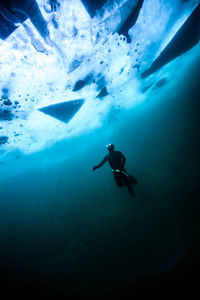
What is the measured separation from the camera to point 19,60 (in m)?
4.96

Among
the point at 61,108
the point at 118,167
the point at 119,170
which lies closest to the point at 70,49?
the point at 61,108

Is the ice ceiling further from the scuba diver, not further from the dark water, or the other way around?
the dark water

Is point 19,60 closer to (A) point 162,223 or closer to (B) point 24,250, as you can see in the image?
(A) point 162,223

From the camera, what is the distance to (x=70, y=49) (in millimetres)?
5566

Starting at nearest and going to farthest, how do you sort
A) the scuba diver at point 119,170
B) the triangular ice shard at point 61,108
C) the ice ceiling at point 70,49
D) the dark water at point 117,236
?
→ the dark water at point 117,236 → the ice ceiling at point 70,49 → the scuba diver at point 119,170 → the triangular ice shard at point 61,108

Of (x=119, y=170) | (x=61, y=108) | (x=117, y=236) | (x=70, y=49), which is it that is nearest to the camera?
(x=70, y=49)

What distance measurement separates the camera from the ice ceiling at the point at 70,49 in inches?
164

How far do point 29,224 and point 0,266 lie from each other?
4.20 meters

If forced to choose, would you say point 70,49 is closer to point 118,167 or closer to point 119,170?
point 118,167

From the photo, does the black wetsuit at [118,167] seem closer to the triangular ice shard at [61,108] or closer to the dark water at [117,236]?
the dark water at [117,236]

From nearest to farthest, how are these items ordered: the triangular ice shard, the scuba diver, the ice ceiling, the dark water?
the dark water
the ice ceiling
the scuba diver
the triangular ice shard

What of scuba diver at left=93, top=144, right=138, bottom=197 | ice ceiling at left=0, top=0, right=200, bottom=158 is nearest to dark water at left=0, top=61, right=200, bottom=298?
scuba diver at left=93, top=144, right=138, bottom=197

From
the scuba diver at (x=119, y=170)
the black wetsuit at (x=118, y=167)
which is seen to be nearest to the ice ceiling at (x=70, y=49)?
the scuba diver at (x=119, y=170)

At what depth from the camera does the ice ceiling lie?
4.16 meters
